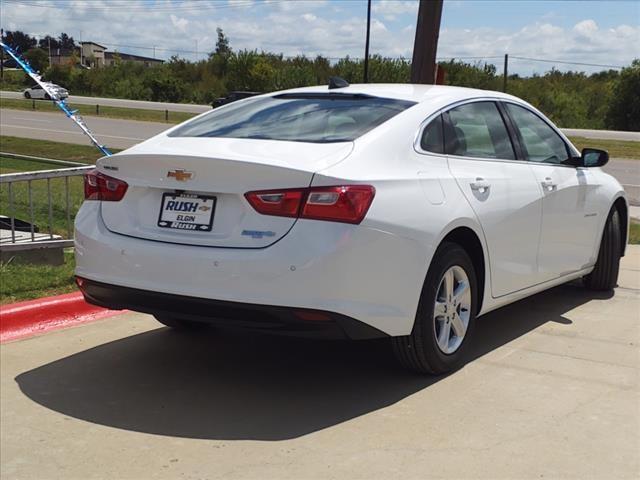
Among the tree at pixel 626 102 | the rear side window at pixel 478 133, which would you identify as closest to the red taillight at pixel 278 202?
the rear side window at pixel 478 133

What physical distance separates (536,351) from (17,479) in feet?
10.3

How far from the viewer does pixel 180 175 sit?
4.13 meters

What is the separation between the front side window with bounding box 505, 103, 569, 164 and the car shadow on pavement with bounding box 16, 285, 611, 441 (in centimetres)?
121

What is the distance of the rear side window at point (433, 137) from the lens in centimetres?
459

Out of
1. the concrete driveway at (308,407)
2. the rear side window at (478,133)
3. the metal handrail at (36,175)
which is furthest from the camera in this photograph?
the metal handrail at (36,175)

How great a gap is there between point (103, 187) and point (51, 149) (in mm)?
18549

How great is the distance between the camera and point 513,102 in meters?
5.71

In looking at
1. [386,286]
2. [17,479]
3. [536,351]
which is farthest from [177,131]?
[536,351]

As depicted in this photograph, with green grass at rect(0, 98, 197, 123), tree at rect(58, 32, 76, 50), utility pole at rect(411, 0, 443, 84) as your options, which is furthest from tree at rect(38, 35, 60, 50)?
utility pole at rect(411, 0, 443, 84)

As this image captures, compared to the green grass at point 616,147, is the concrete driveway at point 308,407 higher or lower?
lower

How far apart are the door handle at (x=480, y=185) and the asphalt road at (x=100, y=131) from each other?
12.3m

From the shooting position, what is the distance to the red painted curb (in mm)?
5359

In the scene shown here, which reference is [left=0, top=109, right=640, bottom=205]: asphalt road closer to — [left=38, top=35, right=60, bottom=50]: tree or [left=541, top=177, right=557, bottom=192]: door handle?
[left=541, top=177, right=557, bottom=192]: door handle

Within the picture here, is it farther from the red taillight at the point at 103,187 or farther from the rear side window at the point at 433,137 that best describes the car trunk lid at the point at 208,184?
the rear side window at the point at 433,137
